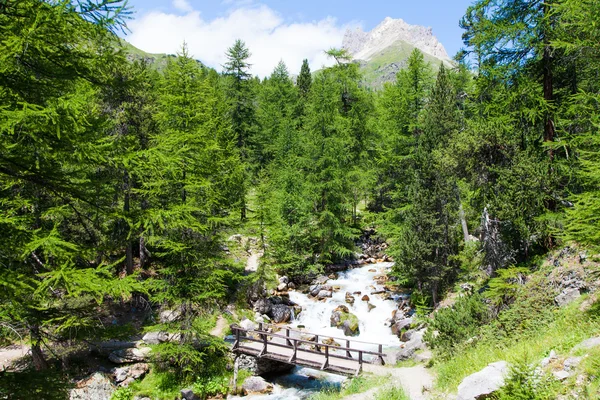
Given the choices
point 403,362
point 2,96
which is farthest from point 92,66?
point 403,362

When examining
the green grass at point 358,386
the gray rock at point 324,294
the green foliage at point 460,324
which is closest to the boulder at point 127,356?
the green grass at point 358,386

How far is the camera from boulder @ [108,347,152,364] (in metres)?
17.0

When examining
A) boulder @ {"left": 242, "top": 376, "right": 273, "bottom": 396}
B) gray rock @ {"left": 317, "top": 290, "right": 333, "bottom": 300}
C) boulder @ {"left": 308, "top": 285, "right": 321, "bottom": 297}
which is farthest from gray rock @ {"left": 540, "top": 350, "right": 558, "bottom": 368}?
boulder @ {"left": 308, "top": 285, "right": 321, "bottom": 297}

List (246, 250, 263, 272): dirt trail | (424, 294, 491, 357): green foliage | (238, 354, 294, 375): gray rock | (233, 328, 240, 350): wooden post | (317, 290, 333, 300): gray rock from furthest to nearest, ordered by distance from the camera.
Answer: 1. (246, 250, 263, 272): dirt trail
2. (317, 290, 333, 300): gray rock
3. (233, 328, 240, 350): wooden post
4. (238, 354, 294, 375): gray rock
5. (424, 294, 491, 357): green foliage

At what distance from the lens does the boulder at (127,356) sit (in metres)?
17.0

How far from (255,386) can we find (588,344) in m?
13.9

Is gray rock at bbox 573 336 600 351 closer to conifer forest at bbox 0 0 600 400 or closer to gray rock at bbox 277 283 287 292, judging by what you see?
conifer forest at bbox 0 0 600 400

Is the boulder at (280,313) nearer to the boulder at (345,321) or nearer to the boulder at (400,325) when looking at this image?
the boulder at (345,321)

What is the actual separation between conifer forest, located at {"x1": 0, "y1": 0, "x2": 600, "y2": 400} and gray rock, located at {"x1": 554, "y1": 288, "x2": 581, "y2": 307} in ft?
0.56

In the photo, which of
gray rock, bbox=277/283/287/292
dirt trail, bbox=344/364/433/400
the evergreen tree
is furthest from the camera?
the evergreen tree

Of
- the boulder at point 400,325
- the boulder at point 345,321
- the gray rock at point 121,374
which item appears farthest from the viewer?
the boulder at point 345,321

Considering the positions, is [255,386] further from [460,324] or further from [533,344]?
[533,344]

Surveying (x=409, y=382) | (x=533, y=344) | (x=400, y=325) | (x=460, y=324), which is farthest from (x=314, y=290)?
(x=533, y=344)

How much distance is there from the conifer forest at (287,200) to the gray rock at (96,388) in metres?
0.63
